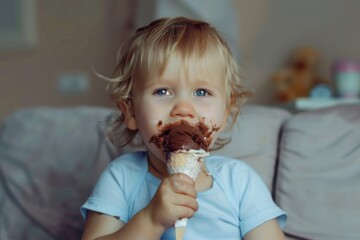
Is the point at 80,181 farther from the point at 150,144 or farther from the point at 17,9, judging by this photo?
the point at 17,9

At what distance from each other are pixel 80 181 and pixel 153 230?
2.00 feet

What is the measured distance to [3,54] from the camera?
160 inches

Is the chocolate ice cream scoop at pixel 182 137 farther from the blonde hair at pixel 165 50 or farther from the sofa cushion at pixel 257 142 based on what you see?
the sofa cushion at pixel 257 142

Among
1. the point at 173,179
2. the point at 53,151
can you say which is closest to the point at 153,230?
the point at 173,179

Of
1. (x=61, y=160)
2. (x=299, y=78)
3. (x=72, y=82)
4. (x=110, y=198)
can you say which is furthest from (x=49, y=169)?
(x=72, y=82)

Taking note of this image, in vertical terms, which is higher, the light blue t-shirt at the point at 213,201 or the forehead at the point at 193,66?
the forehead at the point at 193,66

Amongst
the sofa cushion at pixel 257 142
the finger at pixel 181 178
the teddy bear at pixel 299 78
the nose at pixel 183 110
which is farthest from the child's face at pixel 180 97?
the teddy bear at pixel 299 78

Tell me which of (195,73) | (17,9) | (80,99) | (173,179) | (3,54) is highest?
(195,73)

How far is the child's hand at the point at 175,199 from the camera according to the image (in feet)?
3.28

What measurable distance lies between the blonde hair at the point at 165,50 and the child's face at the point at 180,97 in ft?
0.07

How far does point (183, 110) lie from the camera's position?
42.5 inches

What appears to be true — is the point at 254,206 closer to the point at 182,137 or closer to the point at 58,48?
the point at 182,137

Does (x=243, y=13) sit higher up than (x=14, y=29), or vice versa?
(x=243, y=13)

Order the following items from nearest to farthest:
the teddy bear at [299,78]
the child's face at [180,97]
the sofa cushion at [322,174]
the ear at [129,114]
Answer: the child's face at [180,97] < the ear at [129,114] < the sofa cushion at [322,174] < the teddy bear at [299,78]
